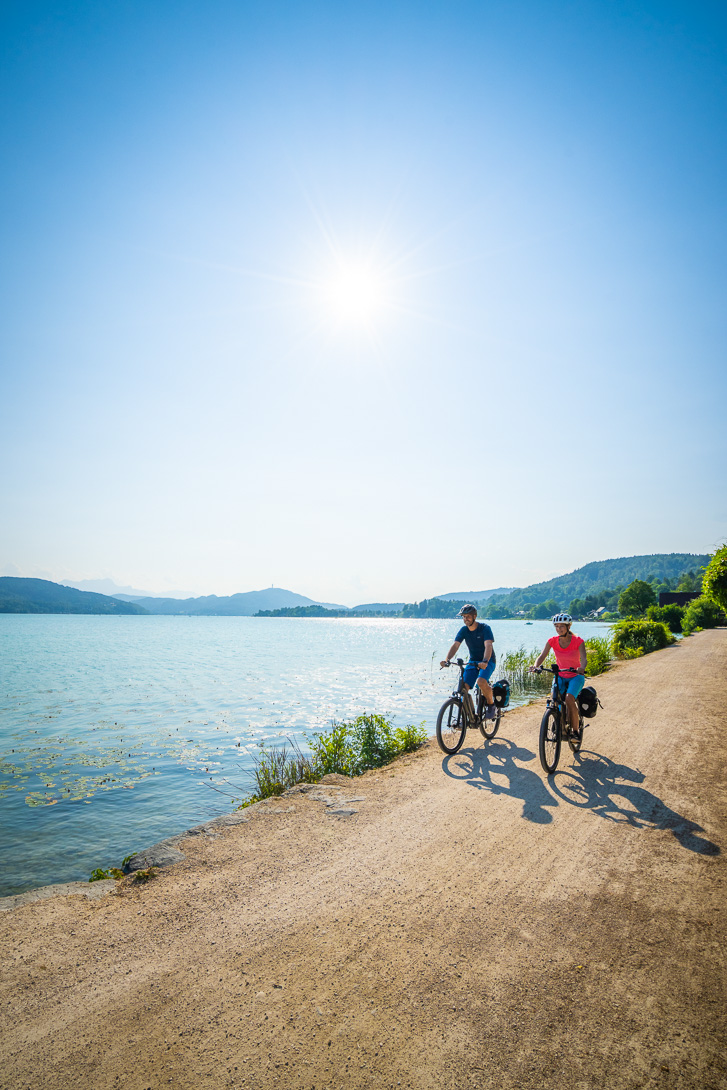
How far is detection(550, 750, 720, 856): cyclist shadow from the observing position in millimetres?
6219

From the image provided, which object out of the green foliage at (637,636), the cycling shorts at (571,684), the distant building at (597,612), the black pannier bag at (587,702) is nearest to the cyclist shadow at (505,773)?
the black pannier bag at (587,702)

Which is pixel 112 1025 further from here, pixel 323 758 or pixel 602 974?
pixel 323 758

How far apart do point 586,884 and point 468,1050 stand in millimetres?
2521

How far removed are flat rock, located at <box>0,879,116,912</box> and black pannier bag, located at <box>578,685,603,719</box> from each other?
772cm

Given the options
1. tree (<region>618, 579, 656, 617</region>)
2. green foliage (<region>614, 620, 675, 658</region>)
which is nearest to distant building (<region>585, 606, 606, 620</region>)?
tree (<region>618, 579, 656, 617</region>)

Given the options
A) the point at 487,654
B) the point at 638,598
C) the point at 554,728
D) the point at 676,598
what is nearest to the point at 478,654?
the point at 487,654

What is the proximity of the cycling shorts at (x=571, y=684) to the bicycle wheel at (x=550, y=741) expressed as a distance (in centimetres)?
53

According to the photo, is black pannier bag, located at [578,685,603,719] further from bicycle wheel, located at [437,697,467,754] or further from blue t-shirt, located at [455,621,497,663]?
bicycle wheel, located at [437,697,467,754]

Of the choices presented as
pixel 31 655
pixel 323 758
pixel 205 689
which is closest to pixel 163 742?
pixel 323 758

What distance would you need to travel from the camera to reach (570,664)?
8.85 metres

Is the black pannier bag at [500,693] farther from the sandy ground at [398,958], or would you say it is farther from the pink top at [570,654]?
the sandy ground at [398,958]

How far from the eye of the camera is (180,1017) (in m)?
3.34

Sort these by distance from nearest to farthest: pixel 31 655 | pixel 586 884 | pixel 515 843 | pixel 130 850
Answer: pixel 586 884 → pixel 515 843 → pixel 130 850 → pixel 31 655

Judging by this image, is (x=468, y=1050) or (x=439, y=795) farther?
(x=439, y=795)
